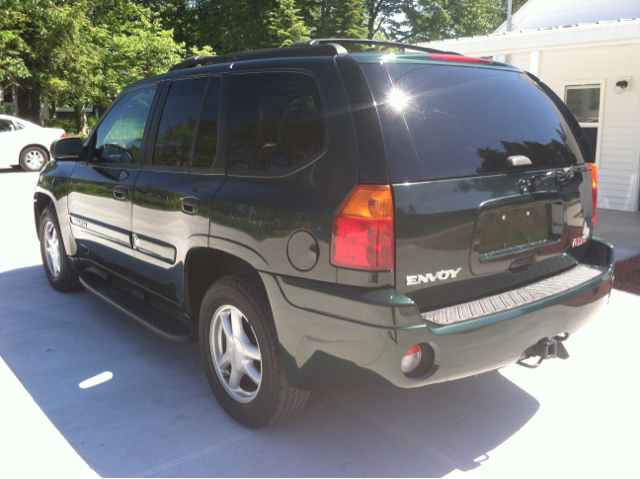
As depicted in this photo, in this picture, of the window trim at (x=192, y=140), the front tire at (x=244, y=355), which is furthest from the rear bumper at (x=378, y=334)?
the window trim at (x=192, y=140)

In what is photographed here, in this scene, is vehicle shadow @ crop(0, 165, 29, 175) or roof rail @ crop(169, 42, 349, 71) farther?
vehicle shadow @ crop(0, 165, 29, 175)

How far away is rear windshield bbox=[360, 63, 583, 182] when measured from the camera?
253 cm

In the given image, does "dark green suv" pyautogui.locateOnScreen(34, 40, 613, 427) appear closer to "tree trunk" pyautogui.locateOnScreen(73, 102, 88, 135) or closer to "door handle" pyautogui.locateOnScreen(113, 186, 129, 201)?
"door handle" pyautogui.locateOnScreen(113, 186, 129, 201)

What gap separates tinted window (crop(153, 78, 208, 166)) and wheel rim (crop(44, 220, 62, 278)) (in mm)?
2164

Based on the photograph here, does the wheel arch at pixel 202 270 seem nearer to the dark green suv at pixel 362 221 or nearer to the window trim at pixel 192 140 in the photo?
the dark green suv at pixel 362 221

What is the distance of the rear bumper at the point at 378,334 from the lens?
2373 millimetres

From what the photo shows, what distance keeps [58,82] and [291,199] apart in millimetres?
23645

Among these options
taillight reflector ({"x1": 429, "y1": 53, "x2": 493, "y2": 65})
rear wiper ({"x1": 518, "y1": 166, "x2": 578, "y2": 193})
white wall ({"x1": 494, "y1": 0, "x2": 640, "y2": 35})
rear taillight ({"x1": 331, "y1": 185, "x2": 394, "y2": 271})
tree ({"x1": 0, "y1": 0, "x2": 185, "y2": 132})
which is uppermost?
tree ({"x1": 0, "y1": 0, "x2": 185, "y2": 132})

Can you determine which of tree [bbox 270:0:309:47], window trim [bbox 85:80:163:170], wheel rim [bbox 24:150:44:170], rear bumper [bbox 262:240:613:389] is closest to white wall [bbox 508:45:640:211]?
rear bumper [bbox 262:240:613:389]

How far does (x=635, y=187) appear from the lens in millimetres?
10062

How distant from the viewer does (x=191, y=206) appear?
323 cm

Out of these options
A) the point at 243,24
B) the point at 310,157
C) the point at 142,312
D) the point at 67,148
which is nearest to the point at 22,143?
the point at 67,148

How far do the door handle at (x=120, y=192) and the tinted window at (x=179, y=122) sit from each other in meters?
0.35

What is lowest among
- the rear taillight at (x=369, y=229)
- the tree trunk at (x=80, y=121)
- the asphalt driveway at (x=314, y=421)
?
the asphalt driveway at (x=314, y=421)
